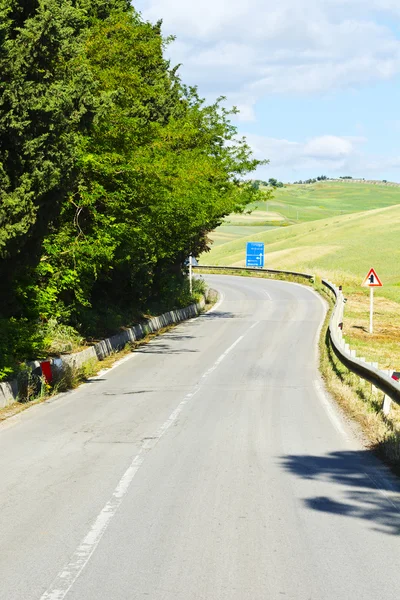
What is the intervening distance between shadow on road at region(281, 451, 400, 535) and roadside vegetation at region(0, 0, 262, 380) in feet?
22.5

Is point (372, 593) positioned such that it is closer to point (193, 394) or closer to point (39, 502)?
point (39, 502)

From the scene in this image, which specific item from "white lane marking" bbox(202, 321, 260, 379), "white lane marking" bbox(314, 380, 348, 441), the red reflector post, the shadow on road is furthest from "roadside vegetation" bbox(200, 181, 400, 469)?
the red reflector post

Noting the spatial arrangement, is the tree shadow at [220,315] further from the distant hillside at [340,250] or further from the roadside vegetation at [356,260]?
the distant hillside at [340,250]

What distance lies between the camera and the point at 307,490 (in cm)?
802

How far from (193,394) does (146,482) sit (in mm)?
7467

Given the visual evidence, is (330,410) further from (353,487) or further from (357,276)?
(357,276)

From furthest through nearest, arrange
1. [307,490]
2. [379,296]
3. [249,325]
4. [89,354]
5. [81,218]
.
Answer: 1. [379,296]
2. [249,325]
3. [81,218]
4. [89,354]
5. [307,490]

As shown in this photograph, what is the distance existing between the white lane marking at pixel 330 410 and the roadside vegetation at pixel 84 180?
5.99 metres

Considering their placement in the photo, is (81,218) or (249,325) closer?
(81,218)

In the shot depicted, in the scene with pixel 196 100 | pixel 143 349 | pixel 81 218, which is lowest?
pixel 143 349

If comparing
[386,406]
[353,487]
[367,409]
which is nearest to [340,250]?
[367,409]

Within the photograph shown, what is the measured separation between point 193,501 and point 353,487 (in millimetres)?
1803

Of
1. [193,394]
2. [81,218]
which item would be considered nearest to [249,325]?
[81,218]

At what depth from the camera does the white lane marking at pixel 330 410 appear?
11.9m
